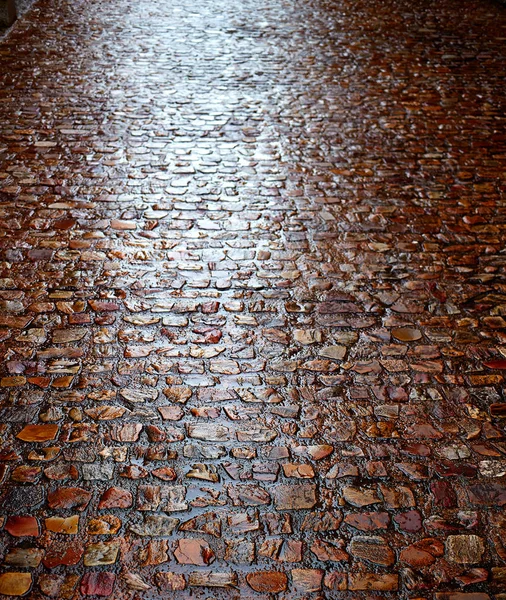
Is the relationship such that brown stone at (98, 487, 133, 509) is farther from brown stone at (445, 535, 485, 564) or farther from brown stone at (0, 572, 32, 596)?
brown stone at (445, 535, 485, 564)

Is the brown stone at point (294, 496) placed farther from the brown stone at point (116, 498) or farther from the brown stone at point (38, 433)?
the brown stone at point (38, 433)

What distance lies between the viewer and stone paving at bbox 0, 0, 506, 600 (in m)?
2.17

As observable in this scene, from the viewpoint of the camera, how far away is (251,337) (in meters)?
3.12

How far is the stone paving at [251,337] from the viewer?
7.13ft

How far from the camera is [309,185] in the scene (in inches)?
178

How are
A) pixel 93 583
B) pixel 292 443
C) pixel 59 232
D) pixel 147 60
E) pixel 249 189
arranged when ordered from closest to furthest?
pixel 93 583, pixel 292 443, pixel 59 232, pixel 249 189, pixel 147 60

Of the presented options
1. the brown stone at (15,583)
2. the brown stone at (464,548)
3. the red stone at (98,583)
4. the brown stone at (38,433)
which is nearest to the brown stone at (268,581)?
the red stone at (98,583)

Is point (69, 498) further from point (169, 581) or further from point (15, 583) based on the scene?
point (169, 581)

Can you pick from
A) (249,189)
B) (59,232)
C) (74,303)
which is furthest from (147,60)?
(74,303)

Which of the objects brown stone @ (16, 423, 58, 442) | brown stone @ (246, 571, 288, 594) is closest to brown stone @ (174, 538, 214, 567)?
brown stone @ (246, 571, 288, 594)

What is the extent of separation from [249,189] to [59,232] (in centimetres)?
128

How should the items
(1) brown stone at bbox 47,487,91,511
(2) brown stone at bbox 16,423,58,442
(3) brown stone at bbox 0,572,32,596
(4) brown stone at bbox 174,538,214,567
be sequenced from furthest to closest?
(2) brown stone at bbox 16,423,58,442 → (1) brown stone at bbox 47,487,91,511 → (4) brown stone at bbox 174,538,214,567 → (3) brown stone at bbox 0,572,32,596

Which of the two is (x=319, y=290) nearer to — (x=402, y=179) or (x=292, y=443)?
(x=292, y=443)

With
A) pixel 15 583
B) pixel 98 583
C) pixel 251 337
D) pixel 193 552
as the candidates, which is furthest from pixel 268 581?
pixel 251 337
